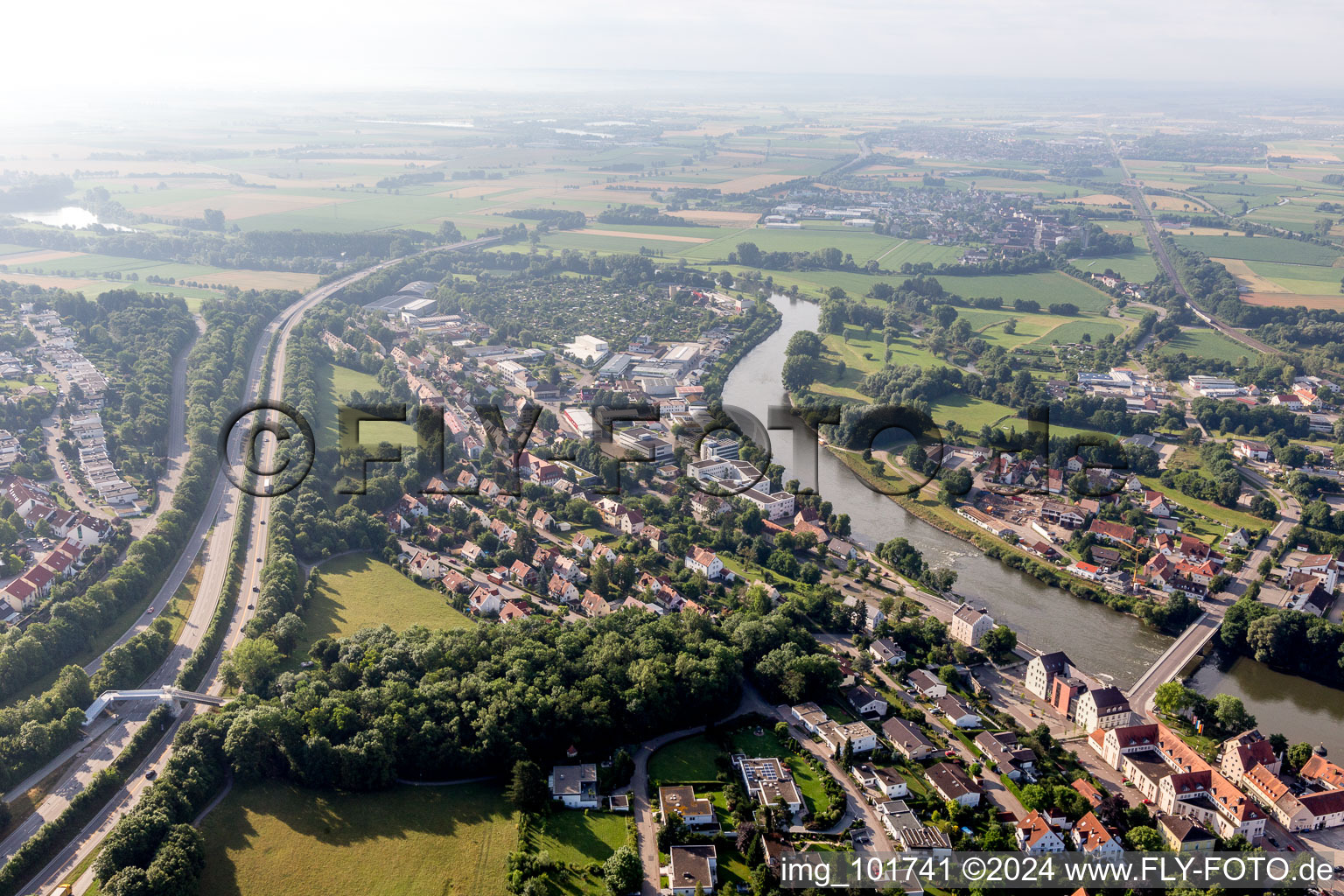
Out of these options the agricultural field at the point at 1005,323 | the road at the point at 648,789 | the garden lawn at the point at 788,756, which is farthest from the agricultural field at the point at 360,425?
the agricultural field at the point at 1005,323

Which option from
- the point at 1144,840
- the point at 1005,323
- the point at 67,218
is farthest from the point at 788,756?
the point at 67,218

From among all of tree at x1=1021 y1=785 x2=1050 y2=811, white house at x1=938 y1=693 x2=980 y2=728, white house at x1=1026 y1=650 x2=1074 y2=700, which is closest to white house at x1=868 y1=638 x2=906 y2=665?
white house at x1=938 y1=693 x2=980 y2=728

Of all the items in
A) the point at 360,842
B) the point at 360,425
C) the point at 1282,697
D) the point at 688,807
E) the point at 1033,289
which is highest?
the point at 1033,289

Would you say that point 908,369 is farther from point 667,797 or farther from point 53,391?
point 53,391

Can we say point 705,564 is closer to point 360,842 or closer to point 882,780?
point 882,780

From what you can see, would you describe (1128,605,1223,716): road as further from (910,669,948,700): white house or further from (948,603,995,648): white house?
(910,669,948,700): white house

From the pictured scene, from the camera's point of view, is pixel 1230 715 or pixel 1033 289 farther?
pixel 1033 289

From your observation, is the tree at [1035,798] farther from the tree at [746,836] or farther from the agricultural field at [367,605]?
the agricultural field at [367,605]
